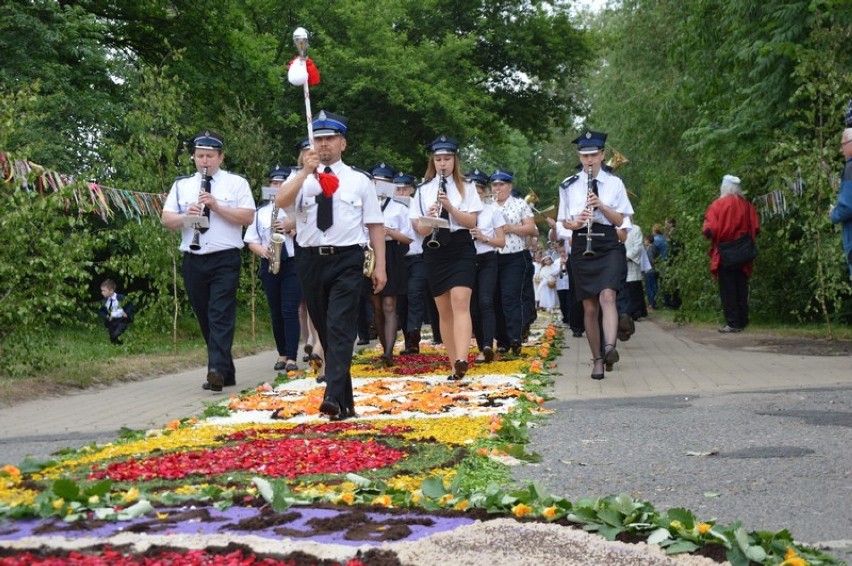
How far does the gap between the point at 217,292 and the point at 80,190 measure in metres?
3.60

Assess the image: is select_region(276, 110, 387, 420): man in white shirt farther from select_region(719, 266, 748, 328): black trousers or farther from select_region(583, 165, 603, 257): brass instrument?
select_region(719, 266, 748, 328): black trousers

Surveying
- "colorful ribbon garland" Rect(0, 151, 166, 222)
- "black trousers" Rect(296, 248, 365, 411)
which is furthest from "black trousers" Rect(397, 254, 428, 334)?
"black trousers" Rect(296, 248, 365, 411)

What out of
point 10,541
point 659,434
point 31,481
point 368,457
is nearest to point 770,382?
point 659,434

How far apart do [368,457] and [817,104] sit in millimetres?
10956

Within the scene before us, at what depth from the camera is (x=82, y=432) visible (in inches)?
372

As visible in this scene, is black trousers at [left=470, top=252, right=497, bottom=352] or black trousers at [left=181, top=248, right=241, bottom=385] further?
black trousers at [left=470, top=252, right=497, bottom=352]

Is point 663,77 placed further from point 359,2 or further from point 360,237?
point 360,237

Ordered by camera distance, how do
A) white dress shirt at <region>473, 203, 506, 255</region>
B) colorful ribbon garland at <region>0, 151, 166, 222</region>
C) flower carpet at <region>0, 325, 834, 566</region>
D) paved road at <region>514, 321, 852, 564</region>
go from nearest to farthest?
flower carpet at <region>0, 325, 834, 566</region> → paved road at <region>514, 321, 852, 564</region> → colorful ribbon garland at <region>0, 151, 166, 222</region> → white dress shirt at <region>473, 203, 506, 255</region>

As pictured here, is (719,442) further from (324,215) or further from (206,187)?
(206,187)

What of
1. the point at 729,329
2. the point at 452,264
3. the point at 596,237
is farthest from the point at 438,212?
the point at 729,329

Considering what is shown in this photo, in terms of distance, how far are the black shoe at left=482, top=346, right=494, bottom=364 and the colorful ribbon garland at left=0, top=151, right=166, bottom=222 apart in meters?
4.34

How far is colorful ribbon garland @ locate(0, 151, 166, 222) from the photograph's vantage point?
1316 centimetres

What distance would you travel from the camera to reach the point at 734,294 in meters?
19.2

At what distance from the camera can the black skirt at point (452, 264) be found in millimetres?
12328
